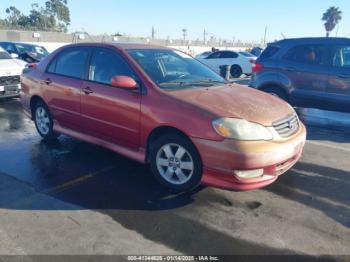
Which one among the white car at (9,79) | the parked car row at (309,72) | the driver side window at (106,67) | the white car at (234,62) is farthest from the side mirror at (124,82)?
the white car at (234,62)

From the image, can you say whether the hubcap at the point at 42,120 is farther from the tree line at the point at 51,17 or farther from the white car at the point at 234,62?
the tree line at the point at 51,17

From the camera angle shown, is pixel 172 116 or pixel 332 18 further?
pixel 332 18

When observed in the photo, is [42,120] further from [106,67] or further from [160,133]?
[160,133]

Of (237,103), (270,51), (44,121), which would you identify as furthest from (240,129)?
(270,51)

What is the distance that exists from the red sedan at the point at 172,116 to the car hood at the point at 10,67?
3.98 metres

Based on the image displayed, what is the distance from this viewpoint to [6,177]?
14.0ft

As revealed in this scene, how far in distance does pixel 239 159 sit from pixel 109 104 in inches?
73.4

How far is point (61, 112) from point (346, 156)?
447cm

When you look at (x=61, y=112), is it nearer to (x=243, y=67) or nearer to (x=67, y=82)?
(x=67, y=82)

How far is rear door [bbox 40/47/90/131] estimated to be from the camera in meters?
4.86

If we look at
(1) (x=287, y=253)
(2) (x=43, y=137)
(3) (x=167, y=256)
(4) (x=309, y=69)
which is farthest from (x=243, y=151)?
(4) (x=309, y=69)

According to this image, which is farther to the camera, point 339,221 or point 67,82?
point 67,82

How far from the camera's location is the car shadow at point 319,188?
Answer: 3.64 m

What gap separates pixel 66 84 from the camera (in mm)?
4984
